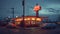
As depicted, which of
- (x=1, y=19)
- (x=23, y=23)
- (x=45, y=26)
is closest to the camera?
(x=45, y=26)

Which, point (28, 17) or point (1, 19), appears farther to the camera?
point (1, 19)

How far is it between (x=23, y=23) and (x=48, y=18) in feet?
28.7

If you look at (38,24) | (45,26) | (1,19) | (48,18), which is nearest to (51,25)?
(45,26)

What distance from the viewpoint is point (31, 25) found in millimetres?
41594

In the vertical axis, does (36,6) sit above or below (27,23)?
above

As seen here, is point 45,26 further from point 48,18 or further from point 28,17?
point 48,18

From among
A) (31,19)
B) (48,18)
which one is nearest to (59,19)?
(48,18)

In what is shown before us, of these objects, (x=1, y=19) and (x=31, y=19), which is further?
(x=1, y=19)

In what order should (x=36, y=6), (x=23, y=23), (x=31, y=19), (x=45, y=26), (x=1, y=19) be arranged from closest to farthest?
(x=45, y=26) → (x=23, y=23) → (x=31, y=19) → (x=36, y=6) → (x=1, y=19)

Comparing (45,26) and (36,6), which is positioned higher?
Answer: (36,6)

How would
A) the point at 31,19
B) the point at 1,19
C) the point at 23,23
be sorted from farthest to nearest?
1. the point at 1,19
2. the point at 31,19
3. the point at 23,23

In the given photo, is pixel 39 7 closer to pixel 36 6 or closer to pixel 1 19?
pixel 36 6

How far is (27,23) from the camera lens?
41625mm

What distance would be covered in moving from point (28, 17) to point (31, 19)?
700mm
